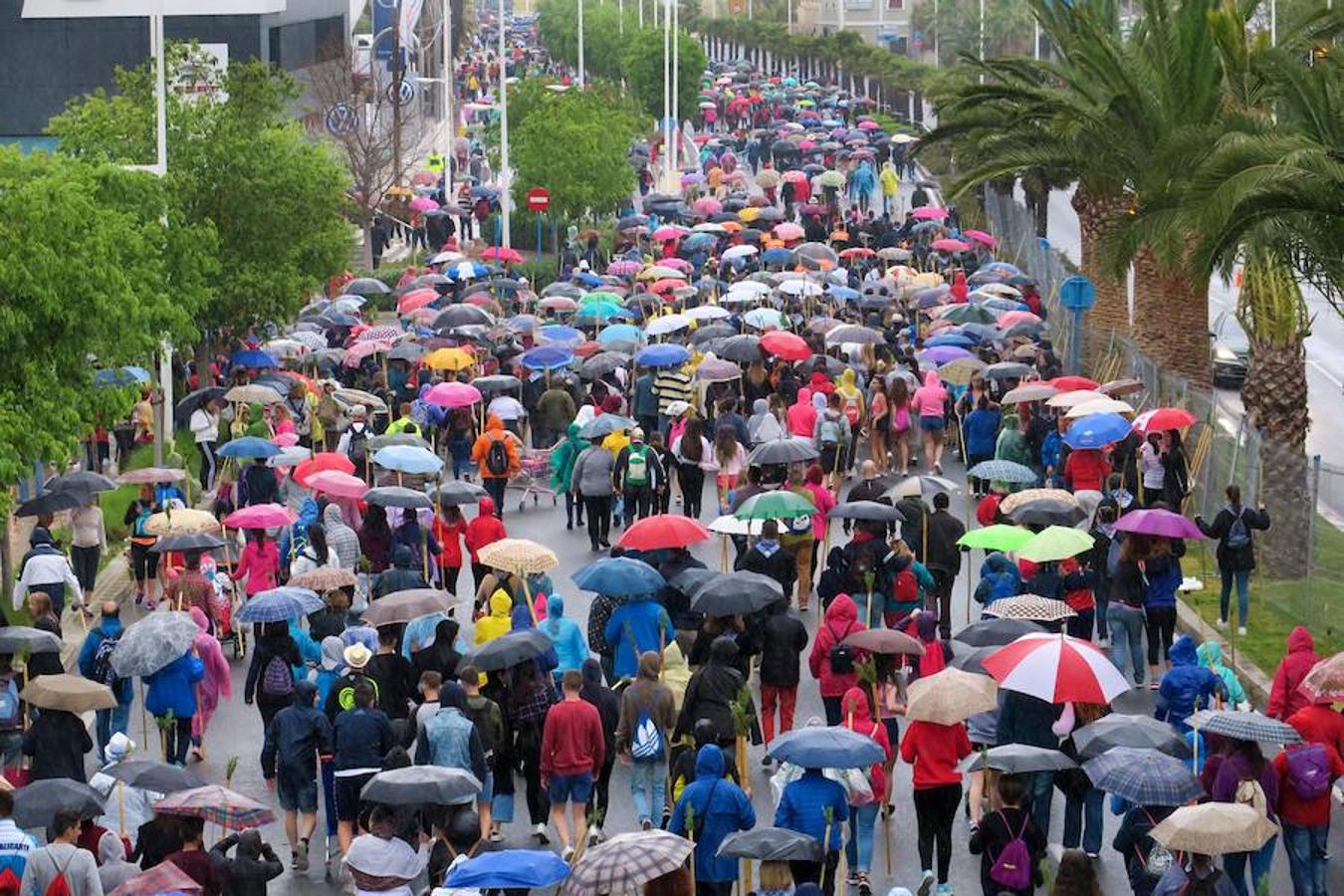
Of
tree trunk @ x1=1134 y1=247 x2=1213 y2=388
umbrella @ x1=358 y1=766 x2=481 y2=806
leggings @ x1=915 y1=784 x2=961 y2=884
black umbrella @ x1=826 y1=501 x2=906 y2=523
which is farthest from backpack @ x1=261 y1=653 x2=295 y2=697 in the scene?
tree trunk @ x1=1134 y1=247 x2=1213 y2=388

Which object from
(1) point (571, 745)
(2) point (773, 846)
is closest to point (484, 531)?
(1) point (571, 745)

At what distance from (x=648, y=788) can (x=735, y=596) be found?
194 centimetres

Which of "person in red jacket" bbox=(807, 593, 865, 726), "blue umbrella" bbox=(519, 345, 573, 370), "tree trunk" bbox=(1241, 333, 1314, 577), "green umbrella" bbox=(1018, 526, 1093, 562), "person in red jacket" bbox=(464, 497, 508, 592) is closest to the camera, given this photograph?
"person in red jacket" bbox=(807, 593, 865, 726)

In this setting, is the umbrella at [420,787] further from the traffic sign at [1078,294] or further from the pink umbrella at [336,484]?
the traffic sign at [1078,294]

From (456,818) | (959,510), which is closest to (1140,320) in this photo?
(959,510)

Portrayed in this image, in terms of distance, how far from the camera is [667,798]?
16188 millimetres

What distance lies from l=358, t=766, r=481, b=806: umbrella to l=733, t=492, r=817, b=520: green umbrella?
23.6 feet

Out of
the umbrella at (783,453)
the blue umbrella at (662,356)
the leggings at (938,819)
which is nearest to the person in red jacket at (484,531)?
the umbrella at (783,453)

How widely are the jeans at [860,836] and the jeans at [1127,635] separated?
4.74 metres

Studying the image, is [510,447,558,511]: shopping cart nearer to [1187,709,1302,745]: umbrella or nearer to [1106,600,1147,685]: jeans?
[1106,600,1147,685]: jeans

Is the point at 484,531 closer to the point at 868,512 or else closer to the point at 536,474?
the point at 868,512

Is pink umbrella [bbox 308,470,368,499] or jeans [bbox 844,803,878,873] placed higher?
pink umbrella [bbox 308,470,368,499]

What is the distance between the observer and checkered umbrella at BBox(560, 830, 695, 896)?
12055 millimetres

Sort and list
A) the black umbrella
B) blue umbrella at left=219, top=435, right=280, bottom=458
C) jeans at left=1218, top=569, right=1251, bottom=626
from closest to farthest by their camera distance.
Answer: the black umbrella, jeans at left=1218, top=569, right=1251, bottom=626, blue umbrella at left=219, top=435, right=280, bottom=458
